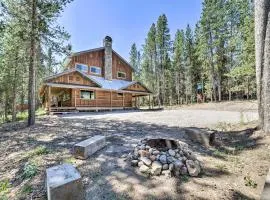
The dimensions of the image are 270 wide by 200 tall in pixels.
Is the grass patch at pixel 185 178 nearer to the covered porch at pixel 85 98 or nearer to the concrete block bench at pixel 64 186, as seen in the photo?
the concrete block bench at pixel 64 186

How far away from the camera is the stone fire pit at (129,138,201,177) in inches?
135

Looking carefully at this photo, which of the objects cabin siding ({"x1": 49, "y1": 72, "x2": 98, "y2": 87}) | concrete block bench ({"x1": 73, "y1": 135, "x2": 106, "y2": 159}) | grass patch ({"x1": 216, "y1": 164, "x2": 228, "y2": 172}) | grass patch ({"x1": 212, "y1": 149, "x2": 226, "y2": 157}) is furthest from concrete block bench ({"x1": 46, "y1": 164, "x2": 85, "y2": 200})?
cabin siding ({"x1": 49, "y1": 72, "x2": 98, "y2": 87})

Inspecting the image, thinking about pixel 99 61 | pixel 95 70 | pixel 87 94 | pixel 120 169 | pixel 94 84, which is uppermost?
pixel 99 61

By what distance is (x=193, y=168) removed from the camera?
3467 mm

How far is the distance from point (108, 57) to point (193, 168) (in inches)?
852

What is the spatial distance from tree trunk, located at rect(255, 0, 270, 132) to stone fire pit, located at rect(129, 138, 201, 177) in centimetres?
243

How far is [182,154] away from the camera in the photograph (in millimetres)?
3818

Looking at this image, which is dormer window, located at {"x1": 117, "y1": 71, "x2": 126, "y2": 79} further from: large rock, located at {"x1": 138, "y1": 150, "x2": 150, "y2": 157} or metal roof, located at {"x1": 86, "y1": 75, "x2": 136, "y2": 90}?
large rock, located at {"x1": 138, "y1": 150, "x2": 150, "y2": 157}

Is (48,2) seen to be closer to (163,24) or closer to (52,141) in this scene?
(52,141)

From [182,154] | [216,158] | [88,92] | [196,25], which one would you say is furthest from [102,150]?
[196,25]

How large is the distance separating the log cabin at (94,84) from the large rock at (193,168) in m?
15.5

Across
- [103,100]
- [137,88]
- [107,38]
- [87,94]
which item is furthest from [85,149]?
[107,38]

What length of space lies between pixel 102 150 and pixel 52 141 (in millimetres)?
2103

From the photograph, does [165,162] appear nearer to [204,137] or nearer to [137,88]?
[204,137]
